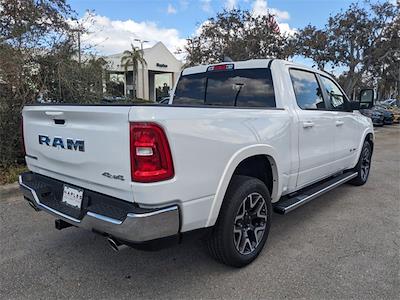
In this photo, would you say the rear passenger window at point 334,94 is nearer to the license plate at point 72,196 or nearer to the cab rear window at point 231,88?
the cab rear window at point 231,88

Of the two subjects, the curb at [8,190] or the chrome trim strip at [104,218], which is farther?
the curb at [8,190]

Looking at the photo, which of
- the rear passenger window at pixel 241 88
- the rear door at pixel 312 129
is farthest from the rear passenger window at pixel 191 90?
the rear door at pixel 312 129

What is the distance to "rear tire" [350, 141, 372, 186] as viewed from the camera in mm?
5995

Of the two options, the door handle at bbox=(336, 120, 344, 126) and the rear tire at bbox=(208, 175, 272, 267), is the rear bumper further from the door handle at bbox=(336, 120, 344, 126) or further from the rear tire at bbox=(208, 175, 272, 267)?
the door handle at bbox=(336, 120, 344, 126)

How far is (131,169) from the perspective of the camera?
7.81 ft

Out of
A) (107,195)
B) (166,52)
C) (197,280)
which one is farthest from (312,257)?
(166,52)

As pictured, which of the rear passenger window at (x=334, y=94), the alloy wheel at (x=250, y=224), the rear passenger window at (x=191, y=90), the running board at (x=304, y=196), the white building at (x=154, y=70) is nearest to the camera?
the alloy wheel at (x=250, y=224)

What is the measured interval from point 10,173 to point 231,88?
4580 mm

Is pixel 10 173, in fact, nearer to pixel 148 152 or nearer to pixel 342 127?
pixel 148 152

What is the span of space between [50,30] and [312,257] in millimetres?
8335

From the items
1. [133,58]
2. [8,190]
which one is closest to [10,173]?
[8,190]

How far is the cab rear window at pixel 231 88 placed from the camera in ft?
12.9

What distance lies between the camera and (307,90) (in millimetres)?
4355

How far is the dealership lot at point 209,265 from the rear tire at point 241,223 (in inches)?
6.9
